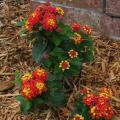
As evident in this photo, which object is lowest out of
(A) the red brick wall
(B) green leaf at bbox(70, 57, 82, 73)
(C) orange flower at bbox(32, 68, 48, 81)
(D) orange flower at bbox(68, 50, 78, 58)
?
(C) orange flower at bbox(32, 68, 48, 81)

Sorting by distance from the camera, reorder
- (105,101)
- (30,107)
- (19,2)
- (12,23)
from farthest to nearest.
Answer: (19,2)
(12,23)
(30,107)
(105,101)

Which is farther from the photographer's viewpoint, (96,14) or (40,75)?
(96,14)

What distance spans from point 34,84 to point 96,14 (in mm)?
1125

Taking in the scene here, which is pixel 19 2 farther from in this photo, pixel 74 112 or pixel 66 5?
pixel 74 112

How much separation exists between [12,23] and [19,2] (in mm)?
388

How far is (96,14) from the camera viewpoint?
3.29 metres

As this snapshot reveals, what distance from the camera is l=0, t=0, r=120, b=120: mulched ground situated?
270 centimetres

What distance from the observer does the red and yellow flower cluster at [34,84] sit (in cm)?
239

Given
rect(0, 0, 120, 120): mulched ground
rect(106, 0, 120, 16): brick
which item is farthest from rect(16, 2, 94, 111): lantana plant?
rect(106, 0, 120, 16): brick

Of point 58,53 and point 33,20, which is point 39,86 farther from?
point 33,20

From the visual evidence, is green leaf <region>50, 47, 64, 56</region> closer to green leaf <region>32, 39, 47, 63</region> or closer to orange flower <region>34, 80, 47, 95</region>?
green leaf <region>32, 39, 47, 63</region>

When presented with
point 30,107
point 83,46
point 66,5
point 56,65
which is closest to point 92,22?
point 66,5

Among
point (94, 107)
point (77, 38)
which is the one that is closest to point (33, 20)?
point (77, 38)

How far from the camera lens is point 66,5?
3.41m
